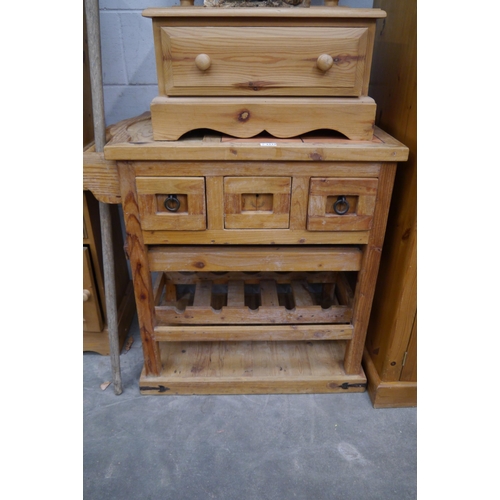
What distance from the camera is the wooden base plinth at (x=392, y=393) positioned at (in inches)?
59.4

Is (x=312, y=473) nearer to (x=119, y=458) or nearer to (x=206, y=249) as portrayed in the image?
(x=119, y=458)

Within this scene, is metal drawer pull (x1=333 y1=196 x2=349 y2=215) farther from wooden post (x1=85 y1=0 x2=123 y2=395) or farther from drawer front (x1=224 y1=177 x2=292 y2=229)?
wooden post (x1=85 y1=0 x2=123 y2=395)

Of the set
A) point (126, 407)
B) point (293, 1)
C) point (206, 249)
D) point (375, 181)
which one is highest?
point (293, 1)

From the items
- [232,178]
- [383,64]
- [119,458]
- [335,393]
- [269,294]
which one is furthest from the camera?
[269,294]

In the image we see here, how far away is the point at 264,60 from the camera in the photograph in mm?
1147

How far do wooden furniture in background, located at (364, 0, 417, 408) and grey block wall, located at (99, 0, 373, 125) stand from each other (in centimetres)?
40

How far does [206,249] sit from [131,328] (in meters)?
0.82

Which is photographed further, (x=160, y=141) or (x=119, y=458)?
(x=119, y=458)

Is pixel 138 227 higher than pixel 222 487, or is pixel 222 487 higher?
pixel 138 227

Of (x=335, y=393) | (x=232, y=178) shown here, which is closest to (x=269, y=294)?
(x=335, y=393)

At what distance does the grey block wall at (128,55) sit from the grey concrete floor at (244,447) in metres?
1.20

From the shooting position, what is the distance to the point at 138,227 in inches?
50.6

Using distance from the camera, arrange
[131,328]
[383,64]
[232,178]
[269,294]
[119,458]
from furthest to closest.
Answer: [131,328] < [269,294] < [383,64] < [119,458] < [232,178]

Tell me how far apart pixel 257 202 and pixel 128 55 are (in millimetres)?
991
